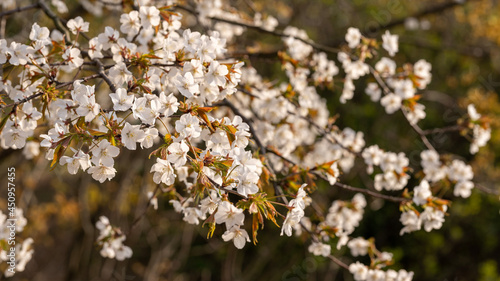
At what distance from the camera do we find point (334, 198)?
502cm

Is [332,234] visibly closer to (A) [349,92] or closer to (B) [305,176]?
(B) [305,176]

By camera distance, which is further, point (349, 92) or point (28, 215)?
point (28, 215)

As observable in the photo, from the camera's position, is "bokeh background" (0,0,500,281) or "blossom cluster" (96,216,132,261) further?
"bokeh background" (0,0,500,281)

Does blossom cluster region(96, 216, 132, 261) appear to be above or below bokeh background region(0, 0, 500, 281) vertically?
above

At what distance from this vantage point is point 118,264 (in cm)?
455

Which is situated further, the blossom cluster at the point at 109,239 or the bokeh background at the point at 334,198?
the bokeh background at the point at 334,198

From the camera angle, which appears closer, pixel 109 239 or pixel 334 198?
pixel 109 239

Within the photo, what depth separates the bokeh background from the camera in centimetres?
432

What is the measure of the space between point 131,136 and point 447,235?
4792 mm

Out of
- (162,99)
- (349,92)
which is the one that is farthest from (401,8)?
(162,99)

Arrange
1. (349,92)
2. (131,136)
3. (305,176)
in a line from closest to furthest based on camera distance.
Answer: (131,136), (305,176), (349,92)

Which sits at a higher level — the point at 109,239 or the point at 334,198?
the point at 109,239

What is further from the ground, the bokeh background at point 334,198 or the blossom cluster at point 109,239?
the blossom cluster at point 109,239

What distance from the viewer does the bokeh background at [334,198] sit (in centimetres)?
432
